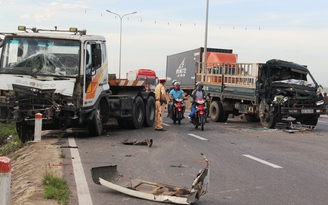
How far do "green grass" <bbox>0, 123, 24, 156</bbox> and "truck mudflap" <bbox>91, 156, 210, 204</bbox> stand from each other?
596 centimetres

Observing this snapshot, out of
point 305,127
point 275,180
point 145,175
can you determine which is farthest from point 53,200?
point 305,127

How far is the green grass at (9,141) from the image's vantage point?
12228mm

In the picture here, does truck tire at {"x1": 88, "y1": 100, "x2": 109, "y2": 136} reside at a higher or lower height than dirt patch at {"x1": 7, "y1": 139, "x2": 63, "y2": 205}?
higher

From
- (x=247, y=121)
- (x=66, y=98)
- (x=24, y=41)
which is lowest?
(x=247, y=121)

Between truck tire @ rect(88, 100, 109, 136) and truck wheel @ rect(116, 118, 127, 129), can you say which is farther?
truck wheel @ rect(116, 118, 127, 129)

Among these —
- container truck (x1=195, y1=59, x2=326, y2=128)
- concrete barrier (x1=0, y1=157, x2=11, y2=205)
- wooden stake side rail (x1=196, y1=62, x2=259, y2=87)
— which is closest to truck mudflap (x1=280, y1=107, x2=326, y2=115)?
container truck (x1=195, y1=59, x2=326, y2=128)

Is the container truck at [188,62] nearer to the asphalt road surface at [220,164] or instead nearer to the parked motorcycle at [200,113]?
the parked motorcycle at [200,113]

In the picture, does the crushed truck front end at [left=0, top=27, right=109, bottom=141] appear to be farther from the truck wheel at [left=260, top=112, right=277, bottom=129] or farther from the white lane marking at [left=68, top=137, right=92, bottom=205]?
the truck wheel at [left=260, top=112, right=277, bottom=129]

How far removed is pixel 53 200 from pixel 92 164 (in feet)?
8.92

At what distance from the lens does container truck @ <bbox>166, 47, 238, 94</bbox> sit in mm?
29084

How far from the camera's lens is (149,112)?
677 inches

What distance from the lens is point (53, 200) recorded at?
588 centimetres

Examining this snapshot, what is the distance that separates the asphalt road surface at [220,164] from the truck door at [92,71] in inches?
46.4

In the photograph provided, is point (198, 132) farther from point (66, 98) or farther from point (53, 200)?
point (53, 200)
